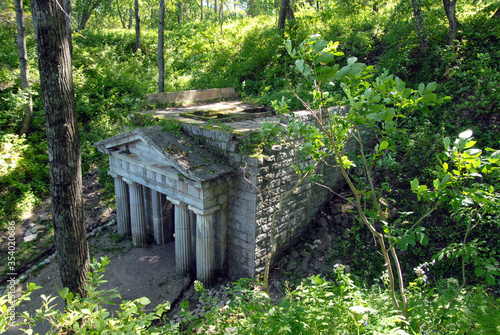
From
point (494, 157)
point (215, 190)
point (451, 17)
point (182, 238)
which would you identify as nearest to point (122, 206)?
point (182, 238)

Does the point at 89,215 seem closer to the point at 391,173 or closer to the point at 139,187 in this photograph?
the point at 139,187

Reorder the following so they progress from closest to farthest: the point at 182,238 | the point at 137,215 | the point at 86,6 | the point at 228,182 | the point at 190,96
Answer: the point at 228,182, the point at 182,238, the point at 137,215, the point at 190,96, the point at 86,6

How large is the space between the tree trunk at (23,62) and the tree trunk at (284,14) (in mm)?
10773

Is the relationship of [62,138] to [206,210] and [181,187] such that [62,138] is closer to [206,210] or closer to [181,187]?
[181,187]

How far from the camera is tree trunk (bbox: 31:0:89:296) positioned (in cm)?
441

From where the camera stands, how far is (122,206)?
31.6 feet

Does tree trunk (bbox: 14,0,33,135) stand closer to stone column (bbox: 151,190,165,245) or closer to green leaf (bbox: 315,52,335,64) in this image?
stone column (bbox: 151,190,165,245)

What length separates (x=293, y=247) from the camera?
8.54 meters

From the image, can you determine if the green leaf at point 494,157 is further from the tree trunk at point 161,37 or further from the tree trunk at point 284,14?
the tree trunk at point 284,14

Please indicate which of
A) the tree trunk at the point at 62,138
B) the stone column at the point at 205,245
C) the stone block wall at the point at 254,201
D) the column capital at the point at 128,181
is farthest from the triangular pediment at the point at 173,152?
the tree trunk at the point at 62,138

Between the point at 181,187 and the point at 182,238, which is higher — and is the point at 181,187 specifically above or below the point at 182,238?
above

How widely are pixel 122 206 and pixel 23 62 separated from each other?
6869 millimetres

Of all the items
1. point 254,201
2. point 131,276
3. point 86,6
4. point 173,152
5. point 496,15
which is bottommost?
point 131,276

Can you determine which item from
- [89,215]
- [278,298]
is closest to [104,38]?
[89,215]
